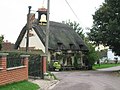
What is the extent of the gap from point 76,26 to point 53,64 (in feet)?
123

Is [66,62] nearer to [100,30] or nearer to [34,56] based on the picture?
[100,30]

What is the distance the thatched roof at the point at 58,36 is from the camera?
5411 centimetres

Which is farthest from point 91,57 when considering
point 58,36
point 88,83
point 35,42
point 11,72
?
point 11,72

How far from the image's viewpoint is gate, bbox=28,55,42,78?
2667 cm

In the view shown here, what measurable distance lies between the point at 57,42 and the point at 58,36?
2.82 meters

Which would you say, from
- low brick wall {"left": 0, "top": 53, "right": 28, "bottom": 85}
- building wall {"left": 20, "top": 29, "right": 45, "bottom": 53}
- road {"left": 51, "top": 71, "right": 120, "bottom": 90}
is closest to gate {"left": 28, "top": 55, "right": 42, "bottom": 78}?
road {"left": 51, "top": 71, "right": 120, "bottom": 90}

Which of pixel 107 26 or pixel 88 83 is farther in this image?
pixel 107 26

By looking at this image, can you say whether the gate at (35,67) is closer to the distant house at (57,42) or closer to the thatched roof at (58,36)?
the distant house at (57,42)

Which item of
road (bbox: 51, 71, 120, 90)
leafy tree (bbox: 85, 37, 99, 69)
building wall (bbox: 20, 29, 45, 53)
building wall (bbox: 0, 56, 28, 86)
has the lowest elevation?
road (bbox: 51, 71, 120, 90)

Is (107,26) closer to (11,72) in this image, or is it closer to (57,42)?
(57,42)

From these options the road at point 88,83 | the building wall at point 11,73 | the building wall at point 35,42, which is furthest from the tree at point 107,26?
the building wall at point 11,73

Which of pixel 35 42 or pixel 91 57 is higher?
pixel 35 42

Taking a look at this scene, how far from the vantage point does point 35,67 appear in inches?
1090

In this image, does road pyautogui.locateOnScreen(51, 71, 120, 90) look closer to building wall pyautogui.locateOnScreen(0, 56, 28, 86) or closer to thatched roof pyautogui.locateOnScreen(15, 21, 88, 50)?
building wall pyautogui.locateOnScreen(0, 56, 28, 86)
